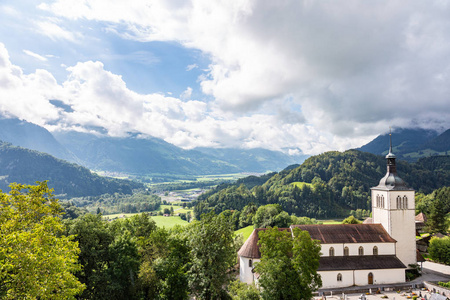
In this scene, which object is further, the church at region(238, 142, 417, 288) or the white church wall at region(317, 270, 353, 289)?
the church at region(238, 142, 417, 288)

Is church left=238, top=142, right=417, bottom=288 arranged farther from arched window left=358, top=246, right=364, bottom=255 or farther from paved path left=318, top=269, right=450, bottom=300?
paved path left=318, top=269, right=450, bottom=300

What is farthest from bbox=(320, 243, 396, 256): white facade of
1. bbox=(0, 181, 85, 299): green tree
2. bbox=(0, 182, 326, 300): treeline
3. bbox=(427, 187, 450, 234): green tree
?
bbox=(427, 187, 450, 234): green tree

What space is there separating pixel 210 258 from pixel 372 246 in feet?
110

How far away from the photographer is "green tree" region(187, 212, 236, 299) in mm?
28797

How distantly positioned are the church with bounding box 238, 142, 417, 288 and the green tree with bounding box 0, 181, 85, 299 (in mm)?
33557

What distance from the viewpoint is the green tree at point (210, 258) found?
2880cm

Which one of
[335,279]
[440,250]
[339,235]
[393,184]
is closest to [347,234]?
[339,235]

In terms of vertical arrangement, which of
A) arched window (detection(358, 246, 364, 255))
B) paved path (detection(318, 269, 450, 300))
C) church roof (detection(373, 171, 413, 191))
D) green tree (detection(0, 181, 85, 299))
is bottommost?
paved path (detection(318, 269, 450, 300))

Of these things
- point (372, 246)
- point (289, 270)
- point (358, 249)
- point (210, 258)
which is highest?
point (210, 258)

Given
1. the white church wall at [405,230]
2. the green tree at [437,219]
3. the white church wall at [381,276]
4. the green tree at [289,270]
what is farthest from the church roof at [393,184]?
the green tree at [437,219]

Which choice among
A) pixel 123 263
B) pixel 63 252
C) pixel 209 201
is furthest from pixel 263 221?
pixel 209 201

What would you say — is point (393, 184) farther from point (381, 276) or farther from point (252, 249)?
point (252, 249)

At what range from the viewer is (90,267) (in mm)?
33156

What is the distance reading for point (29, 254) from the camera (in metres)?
14.9
